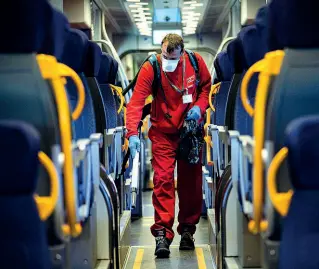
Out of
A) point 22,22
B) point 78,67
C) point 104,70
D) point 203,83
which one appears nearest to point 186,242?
point 203,83

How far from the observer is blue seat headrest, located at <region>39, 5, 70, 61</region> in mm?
2707

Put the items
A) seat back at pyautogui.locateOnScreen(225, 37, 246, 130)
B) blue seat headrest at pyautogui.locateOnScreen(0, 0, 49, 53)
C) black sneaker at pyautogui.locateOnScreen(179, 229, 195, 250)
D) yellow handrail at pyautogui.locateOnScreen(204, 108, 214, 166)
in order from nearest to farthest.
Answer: blue seat headrest at pyautogui.locateOnScreen(0, 0, 49, 53), seat back at pyautogui.locateOnScreen(225, 37, 246, 130), black sneaker at pyautogui.locateOnScreen(179, 229, 195, 250), yellow handrail at pyautogui.locateOnScreen(204, 108, 214, 166)

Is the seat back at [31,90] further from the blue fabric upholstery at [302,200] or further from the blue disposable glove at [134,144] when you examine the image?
the blue disposable glove at [134,144]

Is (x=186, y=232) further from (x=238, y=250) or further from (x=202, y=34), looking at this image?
(x=202, y=34)

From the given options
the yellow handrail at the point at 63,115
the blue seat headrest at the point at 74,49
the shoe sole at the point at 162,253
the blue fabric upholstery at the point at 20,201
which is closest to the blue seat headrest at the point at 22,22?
the yellow handrail at the point at 63,115

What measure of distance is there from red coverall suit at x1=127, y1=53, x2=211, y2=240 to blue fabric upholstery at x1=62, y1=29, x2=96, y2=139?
1064 mm

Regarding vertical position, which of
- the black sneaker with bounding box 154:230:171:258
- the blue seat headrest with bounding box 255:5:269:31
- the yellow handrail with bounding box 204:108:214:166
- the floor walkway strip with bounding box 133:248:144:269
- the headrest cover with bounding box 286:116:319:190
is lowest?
the floor walkway strip with bounding box 133:248:144:269

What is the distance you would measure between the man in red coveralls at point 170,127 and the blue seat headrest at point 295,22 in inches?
102

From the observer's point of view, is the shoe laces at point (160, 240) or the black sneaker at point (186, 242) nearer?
the shoe laces at point (160, 240)

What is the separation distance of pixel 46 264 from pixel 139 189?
203 inches

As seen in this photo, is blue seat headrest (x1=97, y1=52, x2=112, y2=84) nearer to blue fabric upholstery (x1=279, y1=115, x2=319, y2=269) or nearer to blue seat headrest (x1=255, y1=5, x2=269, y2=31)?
blue seat headrest (x1=255, y1=5, x2=269, y2=31)

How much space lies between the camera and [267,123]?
9.07 feet

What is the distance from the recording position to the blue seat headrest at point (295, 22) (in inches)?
101

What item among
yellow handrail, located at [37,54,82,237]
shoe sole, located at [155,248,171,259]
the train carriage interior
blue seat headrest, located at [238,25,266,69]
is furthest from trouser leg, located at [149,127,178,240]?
yellow handrail, located at [37,54,82,237]
